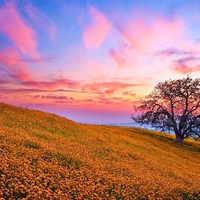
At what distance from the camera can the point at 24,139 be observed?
1752 centimetres

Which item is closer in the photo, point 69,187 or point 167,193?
point 69,187

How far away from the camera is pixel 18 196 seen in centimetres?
938

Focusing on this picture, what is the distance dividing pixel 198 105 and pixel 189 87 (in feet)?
14.4

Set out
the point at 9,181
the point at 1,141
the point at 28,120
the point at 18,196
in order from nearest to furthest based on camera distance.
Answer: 1. the point at 18,196
2. the point at 9,181
3. the point at 1,141
4. the point at 28,120

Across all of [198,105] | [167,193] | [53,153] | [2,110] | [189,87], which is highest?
[189,87]

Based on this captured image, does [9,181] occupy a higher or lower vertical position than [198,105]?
lower

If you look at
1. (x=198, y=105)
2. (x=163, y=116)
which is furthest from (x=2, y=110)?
(x=198, y=105)

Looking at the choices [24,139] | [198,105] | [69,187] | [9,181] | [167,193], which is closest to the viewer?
[9,181]

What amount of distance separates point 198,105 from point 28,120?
42.0m

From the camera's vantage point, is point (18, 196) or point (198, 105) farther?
point (198, 105)

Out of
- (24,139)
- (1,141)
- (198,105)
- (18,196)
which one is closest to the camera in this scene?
(18,196)

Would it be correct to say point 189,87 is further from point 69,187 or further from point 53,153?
point 69,187

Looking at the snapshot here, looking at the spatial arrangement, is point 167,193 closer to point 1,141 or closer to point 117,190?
point 117,190

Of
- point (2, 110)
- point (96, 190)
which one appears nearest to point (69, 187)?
point (96, 190)
